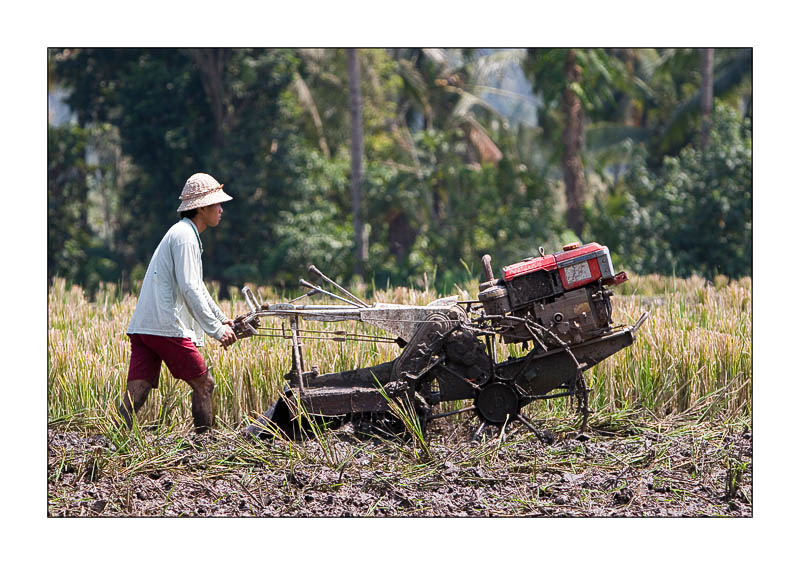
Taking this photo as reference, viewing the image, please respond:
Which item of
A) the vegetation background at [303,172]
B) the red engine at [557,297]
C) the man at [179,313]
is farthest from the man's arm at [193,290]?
the vegetation background at [303,172]

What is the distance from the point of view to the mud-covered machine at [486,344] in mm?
5508

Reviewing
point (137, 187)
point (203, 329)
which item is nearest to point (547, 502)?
point (203, 329)

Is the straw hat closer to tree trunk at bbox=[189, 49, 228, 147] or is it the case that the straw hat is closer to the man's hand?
the man's hand

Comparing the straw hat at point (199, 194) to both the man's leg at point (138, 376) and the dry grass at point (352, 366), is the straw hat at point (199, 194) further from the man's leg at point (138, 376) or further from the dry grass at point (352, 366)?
the dry grass at point (352, 366)

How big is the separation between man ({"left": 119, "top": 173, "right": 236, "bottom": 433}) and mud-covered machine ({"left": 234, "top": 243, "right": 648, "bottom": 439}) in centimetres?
27

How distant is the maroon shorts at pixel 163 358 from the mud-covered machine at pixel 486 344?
12.1 inches

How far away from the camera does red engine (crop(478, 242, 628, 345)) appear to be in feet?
17.9

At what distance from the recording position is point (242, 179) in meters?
19.5

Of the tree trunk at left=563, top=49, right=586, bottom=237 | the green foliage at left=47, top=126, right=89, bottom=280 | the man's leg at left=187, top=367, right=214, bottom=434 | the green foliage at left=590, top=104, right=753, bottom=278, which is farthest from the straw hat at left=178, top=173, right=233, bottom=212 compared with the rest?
the green foliage at left=47, top=126, right=89, bottom=280

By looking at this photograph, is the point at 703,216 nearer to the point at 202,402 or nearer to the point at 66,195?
the point at 202,402

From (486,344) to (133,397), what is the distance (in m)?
2.06

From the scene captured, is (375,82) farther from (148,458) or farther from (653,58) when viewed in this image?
(148,458)
